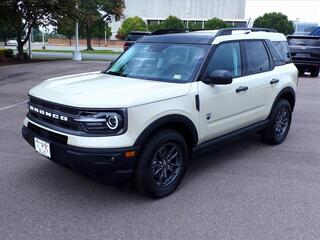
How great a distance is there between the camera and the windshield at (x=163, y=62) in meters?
4.55

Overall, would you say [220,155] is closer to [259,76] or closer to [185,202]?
[259,76]

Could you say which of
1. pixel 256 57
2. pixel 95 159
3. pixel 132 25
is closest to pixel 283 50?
pixel 256 57

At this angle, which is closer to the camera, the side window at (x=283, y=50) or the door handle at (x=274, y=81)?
the door handle at (x=274, y=81)

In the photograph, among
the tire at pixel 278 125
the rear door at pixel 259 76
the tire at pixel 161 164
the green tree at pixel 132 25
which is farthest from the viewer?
the green tree at pixel 132 25

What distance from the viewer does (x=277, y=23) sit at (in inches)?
3046

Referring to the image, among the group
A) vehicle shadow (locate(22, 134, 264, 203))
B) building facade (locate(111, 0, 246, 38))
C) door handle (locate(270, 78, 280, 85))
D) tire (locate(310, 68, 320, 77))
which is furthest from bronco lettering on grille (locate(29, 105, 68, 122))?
building facade (locate(111, 0, 246, 38))

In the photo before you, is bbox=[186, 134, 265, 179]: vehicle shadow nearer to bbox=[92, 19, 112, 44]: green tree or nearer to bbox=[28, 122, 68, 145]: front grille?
bbox=[28, 122, 68, 145]: front grille

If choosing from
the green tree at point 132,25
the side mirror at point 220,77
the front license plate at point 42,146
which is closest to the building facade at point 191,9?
the green tree at point 132,25

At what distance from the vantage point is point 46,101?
3.99 m

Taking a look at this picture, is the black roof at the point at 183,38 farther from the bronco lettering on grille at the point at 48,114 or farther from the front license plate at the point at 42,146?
the front license plate at the point at 42,146

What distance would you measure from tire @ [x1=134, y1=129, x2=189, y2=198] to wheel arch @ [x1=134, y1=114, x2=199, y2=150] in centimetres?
8

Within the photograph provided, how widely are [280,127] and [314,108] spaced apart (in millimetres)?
3867

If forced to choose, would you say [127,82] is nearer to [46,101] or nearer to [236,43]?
[46,101]

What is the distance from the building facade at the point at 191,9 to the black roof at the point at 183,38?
94944 mm
